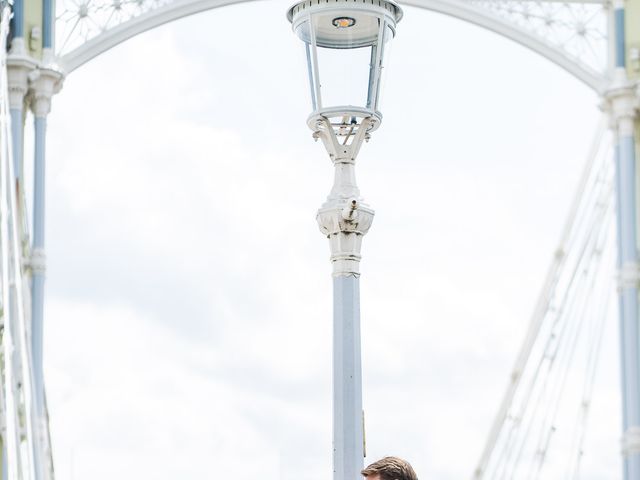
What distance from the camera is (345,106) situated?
6109mm

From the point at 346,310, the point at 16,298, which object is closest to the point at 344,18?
the point at 346,310

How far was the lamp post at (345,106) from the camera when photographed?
5996mm

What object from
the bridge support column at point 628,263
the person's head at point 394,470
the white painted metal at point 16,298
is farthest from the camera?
the bridge support column at point 628,263

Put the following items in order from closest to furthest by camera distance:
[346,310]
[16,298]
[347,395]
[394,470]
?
[394,470] → [347,395] → [346,310] → [16,298]

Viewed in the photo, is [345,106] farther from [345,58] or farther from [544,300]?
[544,300]

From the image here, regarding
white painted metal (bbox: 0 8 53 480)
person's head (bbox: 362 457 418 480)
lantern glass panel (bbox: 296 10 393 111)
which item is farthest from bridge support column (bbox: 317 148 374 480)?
white painted metal (bbox: 0 8 53 480)

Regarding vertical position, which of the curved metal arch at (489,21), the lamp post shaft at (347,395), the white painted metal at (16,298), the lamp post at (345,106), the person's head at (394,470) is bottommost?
the person's head at (394,470)

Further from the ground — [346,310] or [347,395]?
[346,310]

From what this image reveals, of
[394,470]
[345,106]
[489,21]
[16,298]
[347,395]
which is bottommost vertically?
[394,470]

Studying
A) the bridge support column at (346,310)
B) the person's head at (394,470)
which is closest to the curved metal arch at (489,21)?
the bridge support column at (346,310)

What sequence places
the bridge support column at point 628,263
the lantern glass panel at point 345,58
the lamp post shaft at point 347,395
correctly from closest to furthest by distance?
the lamp post shaft at point 347,395
the lantern glass panel at point 345,58
the bridge support column at point 628,263

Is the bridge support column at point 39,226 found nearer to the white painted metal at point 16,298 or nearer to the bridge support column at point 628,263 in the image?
the white painted metal at point 16,298

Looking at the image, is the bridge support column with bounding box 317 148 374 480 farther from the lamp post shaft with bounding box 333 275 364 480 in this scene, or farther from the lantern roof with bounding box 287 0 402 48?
the lantern roof with bounding box 287 0 402 48

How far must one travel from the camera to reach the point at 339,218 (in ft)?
19.9
